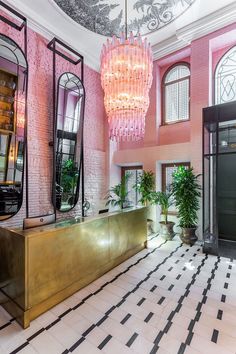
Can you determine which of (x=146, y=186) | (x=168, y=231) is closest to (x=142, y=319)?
(x=168, y=231)

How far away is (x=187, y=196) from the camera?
16.8 feet

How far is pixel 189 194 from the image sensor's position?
5102 millimetres

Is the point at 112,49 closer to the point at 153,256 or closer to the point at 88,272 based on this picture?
the point at 88,272

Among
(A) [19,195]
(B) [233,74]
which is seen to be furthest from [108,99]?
(B) [233,74]

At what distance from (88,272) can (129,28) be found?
5538 mm

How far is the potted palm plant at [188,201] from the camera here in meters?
5.11

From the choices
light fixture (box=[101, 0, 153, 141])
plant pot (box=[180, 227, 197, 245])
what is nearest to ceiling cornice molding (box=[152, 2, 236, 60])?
light fixture (box=[101, 0, 153, 141])

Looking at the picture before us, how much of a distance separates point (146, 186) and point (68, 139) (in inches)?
105

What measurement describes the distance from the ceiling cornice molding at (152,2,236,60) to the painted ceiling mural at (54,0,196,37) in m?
0.68

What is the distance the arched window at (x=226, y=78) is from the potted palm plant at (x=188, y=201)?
7.32ft

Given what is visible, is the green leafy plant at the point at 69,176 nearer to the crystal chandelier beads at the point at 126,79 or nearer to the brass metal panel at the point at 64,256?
the brass metal panel at the point at 64,256

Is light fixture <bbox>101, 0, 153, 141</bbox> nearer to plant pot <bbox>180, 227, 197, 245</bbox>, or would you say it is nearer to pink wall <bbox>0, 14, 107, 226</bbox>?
pink wall <bbox>0, 14, 107, 226</bbox>

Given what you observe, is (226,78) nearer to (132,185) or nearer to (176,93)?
(176,93)

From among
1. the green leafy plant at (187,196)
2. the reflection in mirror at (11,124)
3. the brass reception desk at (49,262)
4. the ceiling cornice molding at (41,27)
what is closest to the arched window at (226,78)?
the green leafy plant at (187,196)
